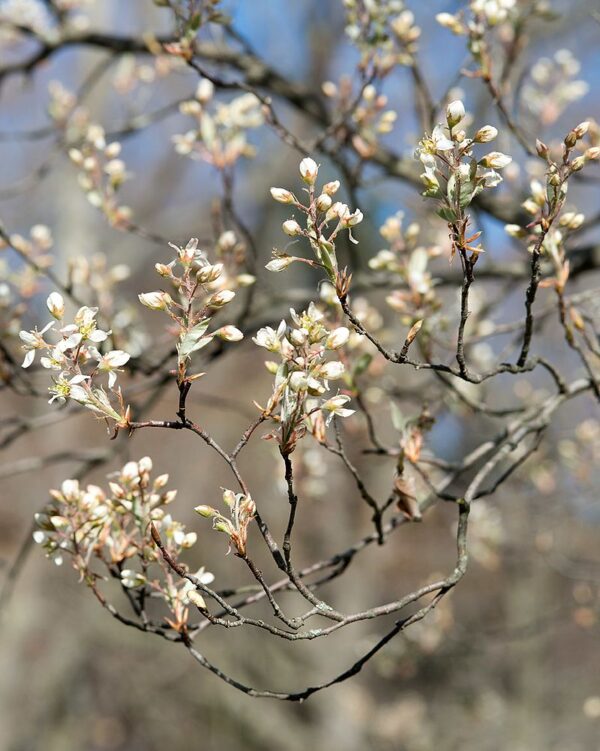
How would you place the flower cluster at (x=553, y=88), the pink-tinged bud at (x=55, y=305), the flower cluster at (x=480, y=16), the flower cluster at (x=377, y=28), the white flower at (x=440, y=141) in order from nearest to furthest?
the white flower at (x=440, y=141), the pink-tinged bud at (x=55, y=305), the flower cluster at (x=480, y=16), the flower cluster at (x=377, y=28), the flower cluster at (x=553, y=88)

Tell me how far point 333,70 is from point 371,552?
201 inches

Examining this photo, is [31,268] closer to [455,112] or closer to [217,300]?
[217,300]

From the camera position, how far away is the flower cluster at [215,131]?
2492mm

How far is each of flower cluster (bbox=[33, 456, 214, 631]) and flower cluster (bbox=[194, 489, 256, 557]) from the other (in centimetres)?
23

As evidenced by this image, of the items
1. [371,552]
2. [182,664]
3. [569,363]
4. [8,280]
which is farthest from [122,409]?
[182,664]

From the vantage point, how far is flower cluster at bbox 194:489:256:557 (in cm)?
127

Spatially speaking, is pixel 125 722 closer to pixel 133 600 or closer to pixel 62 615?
pixel 62 615

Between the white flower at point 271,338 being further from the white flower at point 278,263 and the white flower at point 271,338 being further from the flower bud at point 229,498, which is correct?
the flower bud at point 229,498

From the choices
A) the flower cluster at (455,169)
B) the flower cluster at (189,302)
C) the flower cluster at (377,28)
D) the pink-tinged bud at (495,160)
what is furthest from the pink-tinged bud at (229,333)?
the flower cluster at (377,28)

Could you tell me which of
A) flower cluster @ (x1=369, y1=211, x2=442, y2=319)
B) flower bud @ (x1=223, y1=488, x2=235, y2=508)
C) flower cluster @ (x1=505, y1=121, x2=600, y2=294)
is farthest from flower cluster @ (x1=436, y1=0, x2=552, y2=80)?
flower bud @ (x1=223, y1=488, x2=235, y2=508)

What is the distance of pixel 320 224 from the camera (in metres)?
1.27

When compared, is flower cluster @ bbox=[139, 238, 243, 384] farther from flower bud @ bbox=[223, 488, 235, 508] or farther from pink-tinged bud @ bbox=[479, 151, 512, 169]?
pink-tinged bud @ bbox=[479, 151, 512, 169]

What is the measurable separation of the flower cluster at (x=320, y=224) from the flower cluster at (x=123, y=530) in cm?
52

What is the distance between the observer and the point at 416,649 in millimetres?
4758
